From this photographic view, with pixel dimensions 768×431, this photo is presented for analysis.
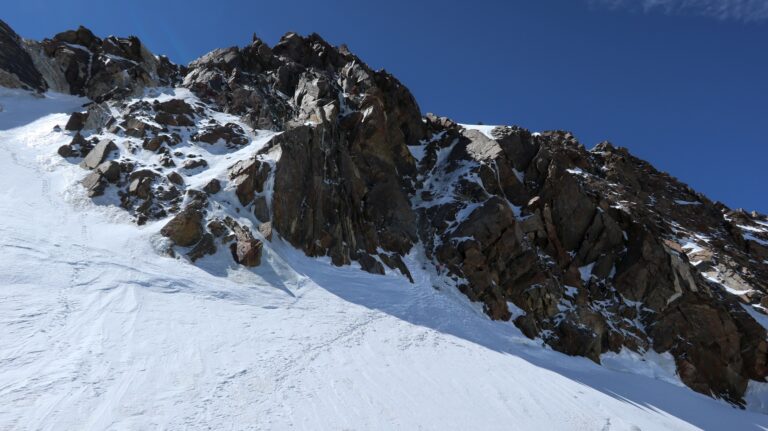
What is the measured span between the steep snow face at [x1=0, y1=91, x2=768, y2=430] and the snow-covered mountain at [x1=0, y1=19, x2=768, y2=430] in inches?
3.7

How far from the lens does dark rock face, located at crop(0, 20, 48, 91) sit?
34.8m

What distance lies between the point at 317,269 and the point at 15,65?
107 ft

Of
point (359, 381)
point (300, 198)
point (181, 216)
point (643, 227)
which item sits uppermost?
point (643, 227)

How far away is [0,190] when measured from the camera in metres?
21.1

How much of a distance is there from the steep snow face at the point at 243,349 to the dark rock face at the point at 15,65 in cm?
1143

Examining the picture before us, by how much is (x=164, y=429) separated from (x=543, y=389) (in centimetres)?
1349

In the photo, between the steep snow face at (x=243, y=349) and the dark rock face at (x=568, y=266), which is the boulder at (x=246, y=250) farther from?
the dark rock face at (x=568, y=266)

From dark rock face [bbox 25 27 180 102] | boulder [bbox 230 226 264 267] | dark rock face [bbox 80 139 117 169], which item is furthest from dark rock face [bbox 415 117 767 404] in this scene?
dark rock face [bbox 25 27 180 102]

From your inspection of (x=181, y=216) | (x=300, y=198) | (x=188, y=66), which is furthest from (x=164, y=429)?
(x=188, y=66)

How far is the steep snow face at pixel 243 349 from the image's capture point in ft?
34.3

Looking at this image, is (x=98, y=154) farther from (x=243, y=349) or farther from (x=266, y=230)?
(x=243, y=349)

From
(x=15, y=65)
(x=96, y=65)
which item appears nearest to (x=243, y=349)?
(x=15, y=65)

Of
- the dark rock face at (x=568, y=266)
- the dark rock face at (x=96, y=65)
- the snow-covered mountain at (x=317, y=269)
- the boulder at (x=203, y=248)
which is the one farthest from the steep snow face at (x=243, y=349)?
the dark rock face at (x=96, y=65)

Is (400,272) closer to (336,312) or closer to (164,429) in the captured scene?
(336,312)
